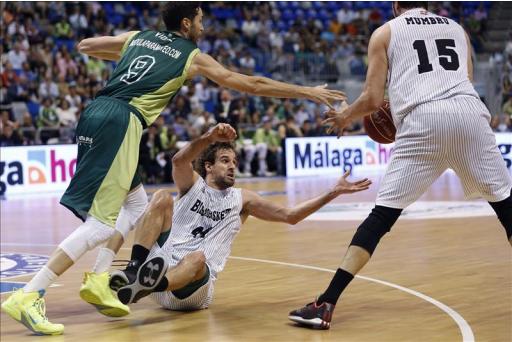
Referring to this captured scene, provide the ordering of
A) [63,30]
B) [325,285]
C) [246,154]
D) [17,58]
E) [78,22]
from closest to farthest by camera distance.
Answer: [325,285] → [17,58] → [246,154] → [63,30] → [78,22]

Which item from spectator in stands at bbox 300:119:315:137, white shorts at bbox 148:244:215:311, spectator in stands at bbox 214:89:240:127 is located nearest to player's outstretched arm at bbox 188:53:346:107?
white shorts at bbox 148:244:215:311

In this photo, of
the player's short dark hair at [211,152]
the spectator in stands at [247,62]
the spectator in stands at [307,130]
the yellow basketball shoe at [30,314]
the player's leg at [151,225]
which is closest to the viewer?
the yellow basketball shoe at [30,314]

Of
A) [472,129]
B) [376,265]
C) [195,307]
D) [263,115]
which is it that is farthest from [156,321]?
[263,115]

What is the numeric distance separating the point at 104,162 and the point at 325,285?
2.13 meters

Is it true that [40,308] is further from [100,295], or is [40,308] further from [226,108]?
[226,108]

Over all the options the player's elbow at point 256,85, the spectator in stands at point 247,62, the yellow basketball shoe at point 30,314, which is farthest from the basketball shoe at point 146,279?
the spectator in stands at point 247,62

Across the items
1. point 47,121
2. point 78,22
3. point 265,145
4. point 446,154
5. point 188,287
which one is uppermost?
point 446,154

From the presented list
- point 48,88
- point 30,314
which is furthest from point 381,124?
point 48,88

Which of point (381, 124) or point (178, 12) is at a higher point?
point (178, 12)

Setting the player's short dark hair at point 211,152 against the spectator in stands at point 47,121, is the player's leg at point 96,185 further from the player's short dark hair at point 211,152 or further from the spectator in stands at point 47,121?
the spectator in stands at point 47,121

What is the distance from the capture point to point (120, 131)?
5395 millimetres

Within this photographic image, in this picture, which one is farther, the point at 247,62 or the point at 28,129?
the point at 247,62

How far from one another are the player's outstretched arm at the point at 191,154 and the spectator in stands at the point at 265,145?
14731mm

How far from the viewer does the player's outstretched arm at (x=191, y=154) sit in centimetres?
538
